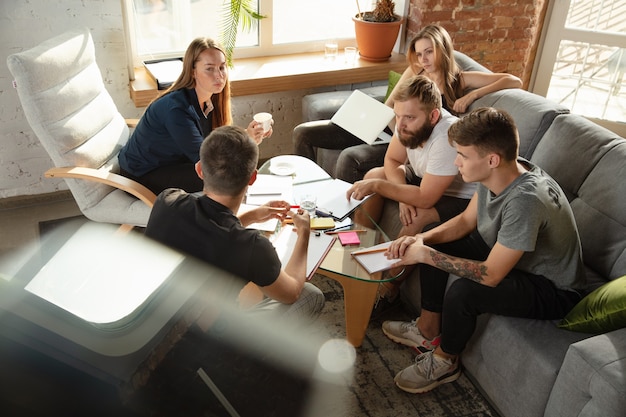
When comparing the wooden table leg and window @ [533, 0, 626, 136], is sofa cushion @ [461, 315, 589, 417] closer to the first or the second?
the wooden table leg

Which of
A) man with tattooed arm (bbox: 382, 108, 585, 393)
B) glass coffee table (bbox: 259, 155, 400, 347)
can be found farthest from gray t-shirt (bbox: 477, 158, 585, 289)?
glass coffee table (bbox: 259, 155, 400, 347)

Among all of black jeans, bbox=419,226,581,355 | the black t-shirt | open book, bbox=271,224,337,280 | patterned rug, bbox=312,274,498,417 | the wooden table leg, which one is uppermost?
the black t-shirt

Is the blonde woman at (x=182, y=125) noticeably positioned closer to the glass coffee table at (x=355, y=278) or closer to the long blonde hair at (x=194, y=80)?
the long blonde hair at (x=194, y=80)

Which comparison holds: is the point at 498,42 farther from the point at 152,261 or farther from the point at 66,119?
the point at 152,261

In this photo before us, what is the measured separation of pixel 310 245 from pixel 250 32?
7.64 feet

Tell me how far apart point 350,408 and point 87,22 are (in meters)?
2.57

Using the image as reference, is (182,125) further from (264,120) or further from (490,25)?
(490,25)

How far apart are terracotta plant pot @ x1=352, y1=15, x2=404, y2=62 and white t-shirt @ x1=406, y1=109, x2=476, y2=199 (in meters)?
1.48

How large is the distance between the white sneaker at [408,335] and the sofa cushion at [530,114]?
3.30 feet

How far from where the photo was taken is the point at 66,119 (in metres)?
2.71

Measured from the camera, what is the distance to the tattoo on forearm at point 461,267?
7.00 feet

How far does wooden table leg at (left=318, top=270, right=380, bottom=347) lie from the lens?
235 centimetres

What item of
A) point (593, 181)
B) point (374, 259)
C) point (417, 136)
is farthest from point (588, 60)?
point (374, 259)

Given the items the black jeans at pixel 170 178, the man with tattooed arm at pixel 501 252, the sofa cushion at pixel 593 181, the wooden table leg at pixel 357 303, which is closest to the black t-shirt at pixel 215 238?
the wooden table leg at pixel 357 303
